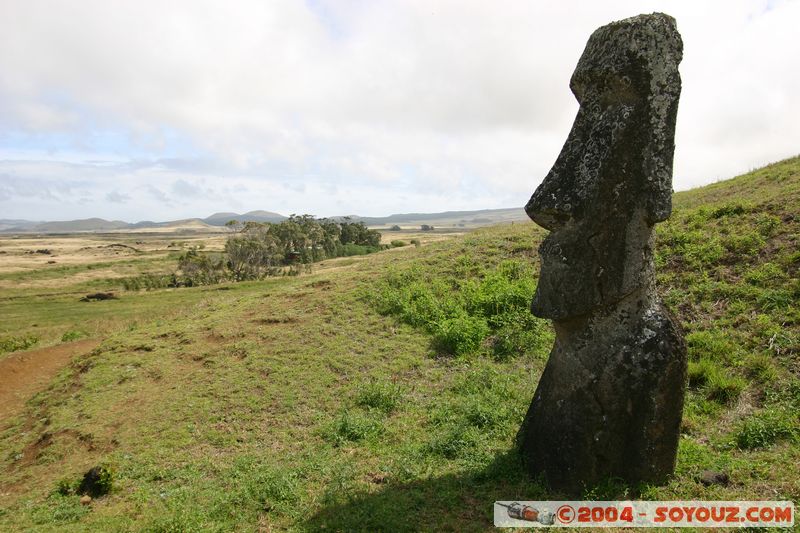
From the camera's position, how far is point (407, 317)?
14023mm

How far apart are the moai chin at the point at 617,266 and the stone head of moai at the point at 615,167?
1cm

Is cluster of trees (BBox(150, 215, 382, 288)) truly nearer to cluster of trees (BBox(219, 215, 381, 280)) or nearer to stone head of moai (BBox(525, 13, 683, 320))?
cluster of trees (BBox(219, 215, 381, 280))

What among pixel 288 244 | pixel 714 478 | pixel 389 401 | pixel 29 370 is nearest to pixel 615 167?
pixel 714 478

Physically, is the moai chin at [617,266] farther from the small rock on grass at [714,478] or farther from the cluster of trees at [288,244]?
the cluster of trees at [288,244]

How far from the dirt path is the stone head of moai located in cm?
1473

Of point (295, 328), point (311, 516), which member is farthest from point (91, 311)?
point (311, 516)

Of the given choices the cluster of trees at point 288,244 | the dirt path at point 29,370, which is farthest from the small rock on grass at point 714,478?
the cluster of trees at point 288,244

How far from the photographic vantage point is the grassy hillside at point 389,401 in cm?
630

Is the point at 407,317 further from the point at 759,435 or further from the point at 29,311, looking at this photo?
the point at 29,311

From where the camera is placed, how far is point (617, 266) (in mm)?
5719

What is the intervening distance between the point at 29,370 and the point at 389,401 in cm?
1401

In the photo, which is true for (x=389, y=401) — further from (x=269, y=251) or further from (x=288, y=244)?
(x=288, y=244)

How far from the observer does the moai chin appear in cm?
557

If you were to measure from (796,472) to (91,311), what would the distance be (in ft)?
140
